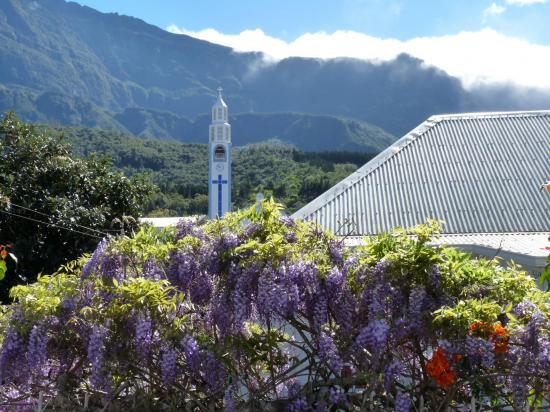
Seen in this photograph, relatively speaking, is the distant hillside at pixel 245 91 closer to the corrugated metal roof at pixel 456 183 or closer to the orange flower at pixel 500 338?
the corrugated metal roof at pixel 456 183

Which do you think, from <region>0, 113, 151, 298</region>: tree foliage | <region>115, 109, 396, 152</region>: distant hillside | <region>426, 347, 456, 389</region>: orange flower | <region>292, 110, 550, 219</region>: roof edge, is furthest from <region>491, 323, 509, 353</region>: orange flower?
<region>115, 109, 396, 152</region>: distant hillside

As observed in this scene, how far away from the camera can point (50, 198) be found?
13.8 meters

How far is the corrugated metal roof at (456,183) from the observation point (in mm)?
12062

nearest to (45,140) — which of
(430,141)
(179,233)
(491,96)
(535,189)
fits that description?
(430,141)

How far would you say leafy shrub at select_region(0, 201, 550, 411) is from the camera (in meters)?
4.19

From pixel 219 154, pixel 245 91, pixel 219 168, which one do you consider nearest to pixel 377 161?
pixel 219 168

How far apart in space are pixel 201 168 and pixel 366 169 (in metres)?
49.1

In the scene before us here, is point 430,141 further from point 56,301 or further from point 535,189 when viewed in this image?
point 56,301

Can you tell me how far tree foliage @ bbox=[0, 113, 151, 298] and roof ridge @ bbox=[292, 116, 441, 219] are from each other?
370 cm

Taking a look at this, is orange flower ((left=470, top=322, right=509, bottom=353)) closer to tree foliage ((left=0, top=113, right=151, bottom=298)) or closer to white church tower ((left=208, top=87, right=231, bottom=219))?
tree foliage ((left=0, top=113, right=151, bottom=298))

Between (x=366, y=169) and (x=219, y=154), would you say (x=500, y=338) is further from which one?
(x=219, y=154)

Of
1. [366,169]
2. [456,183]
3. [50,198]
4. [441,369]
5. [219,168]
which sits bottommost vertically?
[441,369]

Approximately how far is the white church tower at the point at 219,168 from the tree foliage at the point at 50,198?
8577mm

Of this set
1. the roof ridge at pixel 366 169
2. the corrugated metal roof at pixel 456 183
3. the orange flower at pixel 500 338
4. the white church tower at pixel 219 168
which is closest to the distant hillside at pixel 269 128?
the white church tower at pixel 219 168
